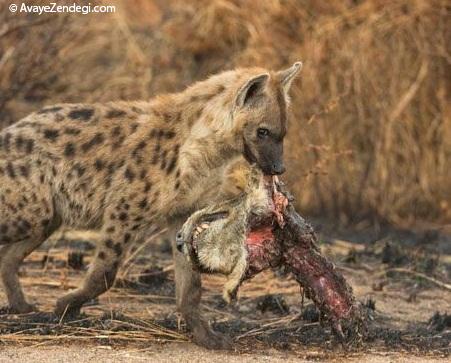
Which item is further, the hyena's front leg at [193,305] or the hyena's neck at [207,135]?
the hyena's neck at [207,135]

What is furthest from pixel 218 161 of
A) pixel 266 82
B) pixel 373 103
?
pixel 373 103

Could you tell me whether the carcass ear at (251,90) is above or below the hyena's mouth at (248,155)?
above

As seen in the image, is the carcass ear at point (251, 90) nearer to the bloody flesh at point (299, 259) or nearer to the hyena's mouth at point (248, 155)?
the hyena's mouth at point (248, 155)

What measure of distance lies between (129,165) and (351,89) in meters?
3.57

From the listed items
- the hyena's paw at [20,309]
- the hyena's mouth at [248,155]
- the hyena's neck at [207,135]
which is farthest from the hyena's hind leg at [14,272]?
the hyena's mouth at [248,155]

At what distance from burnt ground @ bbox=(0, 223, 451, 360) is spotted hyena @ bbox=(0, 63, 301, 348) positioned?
0.76ft

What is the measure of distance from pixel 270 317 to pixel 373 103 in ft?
10.9

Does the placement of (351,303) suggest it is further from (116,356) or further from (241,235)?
(116,356)

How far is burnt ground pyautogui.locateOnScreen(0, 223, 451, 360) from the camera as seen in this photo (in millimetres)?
4926

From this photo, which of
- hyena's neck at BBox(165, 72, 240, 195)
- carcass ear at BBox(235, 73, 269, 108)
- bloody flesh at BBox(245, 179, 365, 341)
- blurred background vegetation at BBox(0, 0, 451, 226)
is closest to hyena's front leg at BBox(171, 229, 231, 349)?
hyena's neck at BBox(165, 72, 240, 195)

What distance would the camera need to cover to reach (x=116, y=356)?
459cm

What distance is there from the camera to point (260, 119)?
5352mm

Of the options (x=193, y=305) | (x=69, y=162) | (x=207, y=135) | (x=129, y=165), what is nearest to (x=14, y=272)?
(x=69, y=162)

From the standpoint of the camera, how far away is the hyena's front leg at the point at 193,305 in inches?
193
